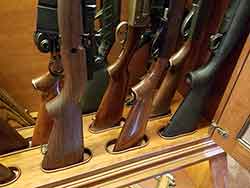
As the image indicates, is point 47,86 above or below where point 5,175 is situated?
above

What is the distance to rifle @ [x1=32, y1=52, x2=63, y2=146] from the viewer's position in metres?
0.65

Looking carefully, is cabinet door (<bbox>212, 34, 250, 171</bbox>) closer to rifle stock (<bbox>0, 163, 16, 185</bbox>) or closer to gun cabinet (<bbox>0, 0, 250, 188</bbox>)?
gun cabinet (<bbox>0, 0, 250, 188</bbox>)

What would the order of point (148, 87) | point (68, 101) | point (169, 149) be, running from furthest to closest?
point (169, 149), point (148, 87), point (68, 101)

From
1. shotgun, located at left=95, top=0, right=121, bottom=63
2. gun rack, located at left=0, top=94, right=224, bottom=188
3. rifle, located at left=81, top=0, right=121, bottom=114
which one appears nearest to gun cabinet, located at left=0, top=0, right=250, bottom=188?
gun rack, located at left=0, top=94, right=224, bottom=188

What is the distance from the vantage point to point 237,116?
728 millimetres

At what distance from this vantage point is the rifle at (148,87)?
0.69 metres

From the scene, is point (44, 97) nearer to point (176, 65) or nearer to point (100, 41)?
point (100, 41)

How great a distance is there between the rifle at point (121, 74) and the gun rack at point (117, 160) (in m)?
0.04

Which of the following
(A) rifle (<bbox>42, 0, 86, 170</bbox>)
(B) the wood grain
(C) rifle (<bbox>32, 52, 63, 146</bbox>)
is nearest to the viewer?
(A) rifle (<bbox>42, 0, 86, 170</bbox>)

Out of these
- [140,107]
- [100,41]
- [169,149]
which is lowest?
[169,149]

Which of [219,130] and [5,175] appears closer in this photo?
[5,175]

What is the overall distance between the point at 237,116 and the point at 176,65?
0.20 m

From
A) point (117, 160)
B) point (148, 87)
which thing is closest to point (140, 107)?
point (148, 87)

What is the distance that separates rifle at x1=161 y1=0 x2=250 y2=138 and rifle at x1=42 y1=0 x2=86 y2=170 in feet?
0.97
